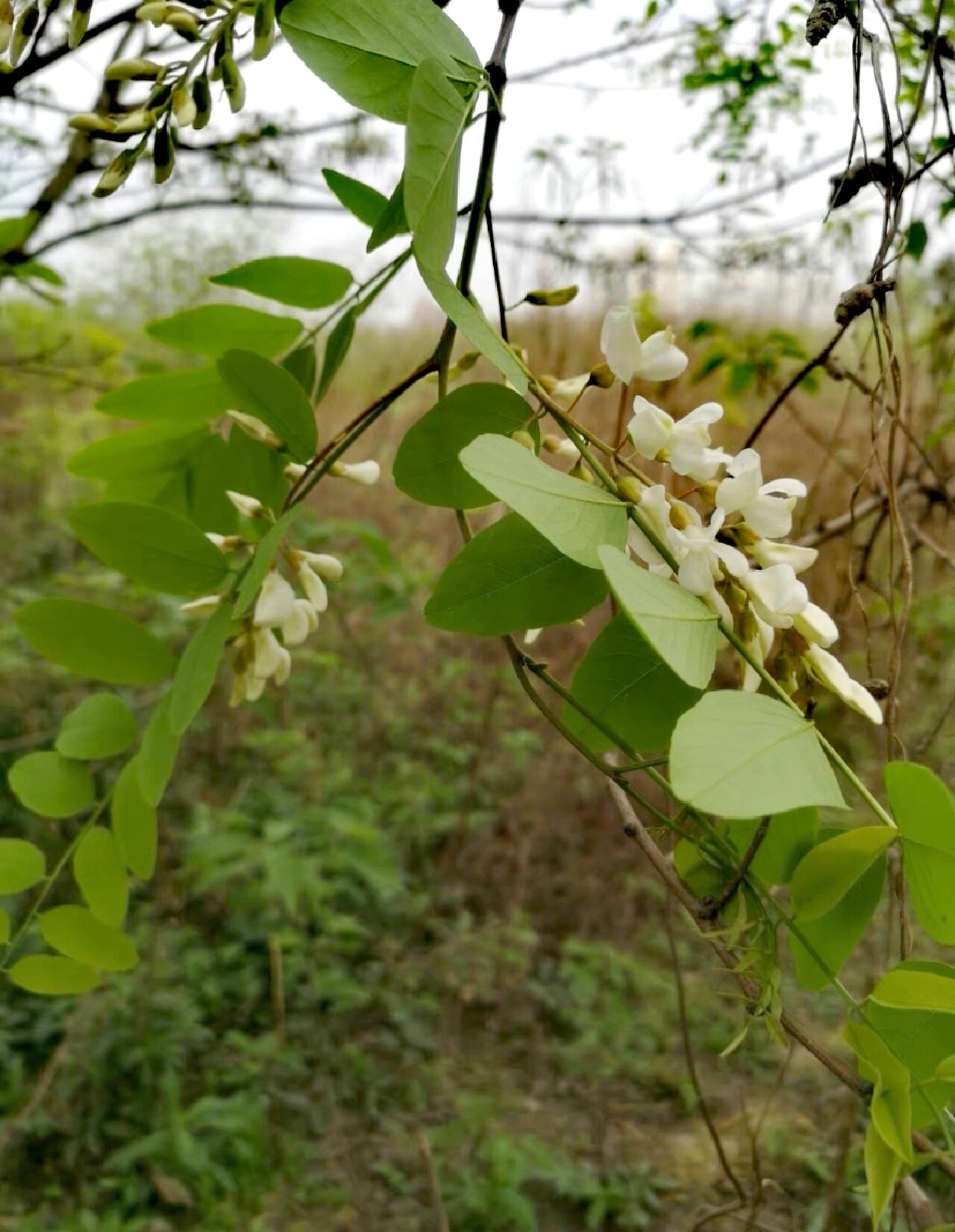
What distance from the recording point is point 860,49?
0.34 m

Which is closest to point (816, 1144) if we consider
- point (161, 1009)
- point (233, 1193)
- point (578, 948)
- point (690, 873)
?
point (578, 948)

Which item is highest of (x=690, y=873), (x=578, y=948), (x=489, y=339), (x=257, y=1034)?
(x=489, y=339)

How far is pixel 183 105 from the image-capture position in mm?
302

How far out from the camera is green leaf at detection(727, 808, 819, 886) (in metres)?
0.28

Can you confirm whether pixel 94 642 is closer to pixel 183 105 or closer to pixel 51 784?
pixel 51 784

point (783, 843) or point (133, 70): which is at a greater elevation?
point (133, 70)

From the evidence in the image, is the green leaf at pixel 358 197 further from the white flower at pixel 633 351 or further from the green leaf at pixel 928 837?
the green leaf at pixel 928 837

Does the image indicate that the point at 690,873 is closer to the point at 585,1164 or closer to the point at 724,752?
the point at 724,752

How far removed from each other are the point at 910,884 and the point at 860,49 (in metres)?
0.25

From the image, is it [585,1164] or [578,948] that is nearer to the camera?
[585,1164]

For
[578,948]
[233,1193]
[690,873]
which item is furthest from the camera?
[578,948]

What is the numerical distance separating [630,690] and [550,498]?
0.07 meters

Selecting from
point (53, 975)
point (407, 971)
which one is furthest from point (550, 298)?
point (407, 971)

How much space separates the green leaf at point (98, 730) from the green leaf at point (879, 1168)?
26cm
